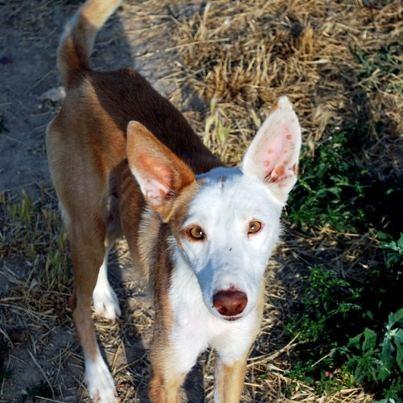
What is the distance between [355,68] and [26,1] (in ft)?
10.9

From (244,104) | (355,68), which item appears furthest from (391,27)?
(244,104)

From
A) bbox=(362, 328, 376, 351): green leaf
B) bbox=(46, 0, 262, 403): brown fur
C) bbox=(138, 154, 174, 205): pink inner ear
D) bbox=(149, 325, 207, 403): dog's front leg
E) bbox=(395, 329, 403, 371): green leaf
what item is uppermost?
bbox=(138, 154, 174, 205): pink inner ear

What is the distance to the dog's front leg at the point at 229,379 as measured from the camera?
4.59 meters

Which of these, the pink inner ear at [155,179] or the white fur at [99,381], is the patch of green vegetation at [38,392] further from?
the pink inner ear at [155,179]

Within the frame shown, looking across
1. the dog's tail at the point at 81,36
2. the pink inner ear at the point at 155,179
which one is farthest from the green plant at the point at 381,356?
the dog's tail at the point at 81,36

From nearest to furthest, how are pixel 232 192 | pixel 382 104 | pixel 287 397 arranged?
1. pixel 232 192
2. pixel 287 397
3. pixel 382 104

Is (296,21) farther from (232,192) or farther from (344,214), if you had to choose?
(232,192)

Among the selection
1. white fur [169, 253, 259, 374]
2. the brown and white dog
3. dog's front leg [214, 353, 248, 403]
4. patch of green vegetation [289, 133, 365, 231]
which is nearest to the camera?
the brown and white dog

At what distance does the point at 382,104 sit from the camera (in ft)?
22.5

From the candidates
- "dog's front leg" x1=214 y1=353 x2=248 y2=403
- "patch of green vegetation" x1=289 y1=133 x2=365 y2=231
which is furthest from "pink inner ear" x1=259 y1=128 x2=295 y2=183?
"patch of green vegetation" x1=289 y1=133 x2=365 y2=231

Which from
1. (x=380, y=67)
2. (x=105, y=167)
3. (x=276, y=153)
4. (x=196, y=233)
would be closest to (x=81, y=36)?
(x=105, y=167)

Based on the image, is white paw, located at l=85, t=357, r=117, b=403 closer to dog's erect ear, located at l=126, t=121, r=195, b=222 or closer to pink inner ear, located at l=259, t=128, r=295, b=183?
dog's erect ear, located at l=126, t=121, r=195, b=222

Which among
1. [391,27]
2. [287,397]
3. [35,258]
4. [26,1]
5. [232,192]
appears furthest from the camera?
[26,1]

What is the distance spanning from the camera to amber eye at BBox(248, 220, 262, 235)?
153 inches
